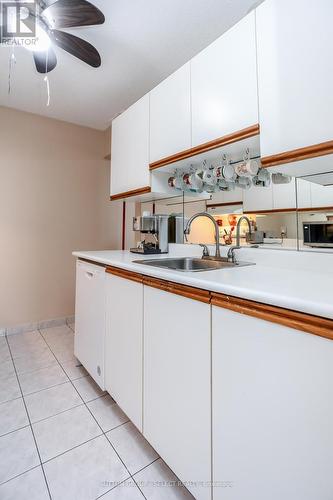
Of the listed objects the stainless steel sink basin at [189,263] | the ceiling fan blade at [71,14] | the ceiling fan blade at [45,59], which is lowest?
the stainless steel sink basin at [189,263]

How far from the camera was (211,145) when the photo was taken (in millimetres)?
1242

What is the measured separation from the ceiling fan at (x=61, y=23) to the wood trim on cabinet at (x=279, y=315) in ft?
5.16

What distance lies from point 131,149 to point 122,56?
0.71 meters

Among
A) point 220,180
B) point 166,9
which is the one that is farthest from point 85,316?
point 166,9

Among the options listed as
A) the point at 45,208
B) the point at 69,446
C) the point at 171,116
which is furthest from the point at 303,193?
the point at 45,208

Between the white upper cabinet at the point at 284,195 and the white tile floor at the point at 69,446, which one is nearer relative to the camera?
the white tile floor at the point at 69,446

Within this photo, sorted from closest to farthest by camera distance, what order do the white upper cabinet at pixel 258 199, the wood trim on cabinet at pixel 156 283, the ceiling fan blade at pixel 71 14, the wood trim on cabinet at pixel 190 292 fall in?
the wood trim on cabinet at pixel 190 292 < the wood trim on cabinet at pixel 156 283 < the ceiling fan blade at pixel 71 14 < the white upper cabinet at pixel 258 199

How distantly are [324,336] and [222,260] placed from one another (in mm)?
907

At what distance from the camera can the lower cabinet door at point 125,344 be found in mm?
1154

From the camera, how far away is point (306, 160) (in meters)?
0.93

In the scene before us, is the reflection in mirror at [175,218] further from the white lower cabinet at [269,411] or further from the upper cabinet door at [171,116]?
the white lower cabinet at [269,411]

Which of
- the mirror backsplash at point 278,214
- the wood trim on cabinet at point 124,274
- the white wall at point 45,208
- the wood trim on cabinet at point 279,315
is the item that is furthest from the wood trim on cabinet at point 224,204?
the white wall at point 45,208

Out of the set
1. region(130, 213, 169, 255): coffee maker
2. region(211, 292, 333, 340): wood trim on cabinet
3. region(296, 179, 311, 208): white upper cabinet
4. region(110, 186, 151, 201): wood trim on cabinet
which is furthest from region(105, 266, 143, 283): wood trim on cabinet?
region(296, 179, 311, 208): white upper cabinet

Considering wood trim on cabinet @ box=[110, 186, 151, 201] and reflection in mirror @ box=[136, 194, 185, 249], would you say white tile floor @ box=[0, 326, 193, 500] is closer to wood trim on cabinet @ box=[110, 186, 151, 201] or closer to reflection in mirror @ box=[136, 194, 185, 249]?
reflection in mirror @ box=[136, 194, 185, 249]
